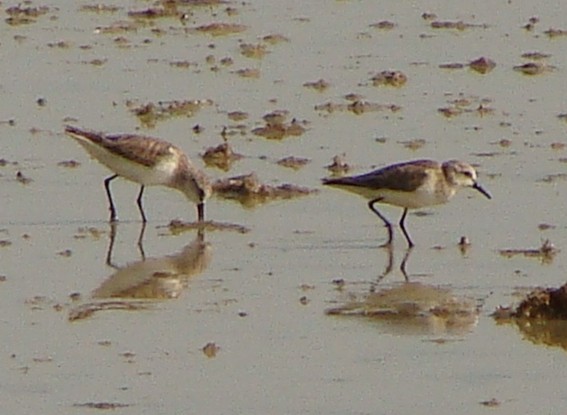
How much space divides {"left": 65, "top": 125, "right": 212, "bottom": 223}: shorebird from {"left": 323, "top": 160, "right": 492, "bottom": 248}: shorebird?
118cm

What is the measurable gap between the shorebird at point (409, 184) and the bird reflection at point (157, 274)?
1317 mm

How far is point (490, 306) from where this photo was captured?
1385 centimetres

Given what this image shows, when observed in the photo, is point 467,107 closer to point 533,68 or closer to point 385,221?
point 533,68

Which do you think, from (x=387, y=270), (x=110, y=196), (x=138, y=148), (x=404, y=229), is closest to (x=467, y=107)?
(x=138, y=148)

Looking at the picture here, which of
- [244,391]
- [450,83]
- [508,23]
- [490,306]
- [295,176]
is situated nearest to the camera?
[244,391]

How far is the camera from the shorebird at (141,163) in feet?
55.5

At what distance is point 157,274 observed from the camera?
14.9 metres

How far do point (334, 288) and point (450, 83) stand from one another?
23.6 feet

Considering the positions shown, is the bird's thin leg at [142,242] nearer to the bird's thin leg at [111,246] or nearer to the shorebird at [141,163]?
the bird's thin leg at [111,246]

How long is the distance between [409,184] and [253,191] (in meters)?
1.44

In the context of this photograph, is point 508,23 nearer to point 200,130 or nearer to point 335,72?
point 335,72

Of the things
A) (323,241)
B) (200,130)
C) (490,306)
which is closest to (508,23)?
(200,130)

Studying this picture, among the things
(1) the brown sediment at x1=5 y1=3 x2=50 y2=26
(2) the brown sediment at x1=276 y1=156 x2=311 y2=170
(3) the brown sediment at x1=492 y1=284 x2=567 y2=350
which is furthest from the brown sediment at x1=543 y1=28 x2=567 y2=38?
(3) the brown sediment at x1=492 y1=284 x2=567 y2=350

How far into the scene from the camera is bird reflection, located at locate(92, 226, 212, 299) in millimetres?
14305
